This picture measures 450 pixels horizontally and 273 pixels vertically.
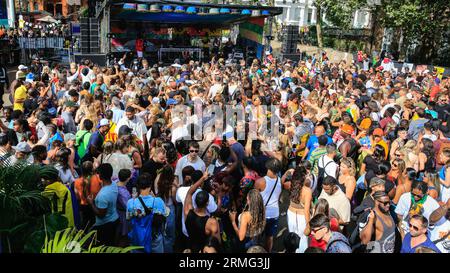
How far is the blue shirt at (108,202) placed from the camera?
13.9ft

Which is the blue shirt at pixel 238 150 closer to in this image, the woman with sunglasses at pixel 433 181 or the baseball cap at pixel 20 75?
the woman with sunglasses at pixel 433 181

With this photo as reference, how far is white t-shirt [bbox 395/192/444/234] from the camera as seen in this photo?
4348mm

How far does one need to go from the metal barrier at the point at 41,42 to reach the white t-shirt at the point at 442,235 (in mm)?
18561

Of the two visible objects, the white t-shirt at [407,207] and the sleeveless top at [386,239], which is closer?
the sleeveless top at [386,239]

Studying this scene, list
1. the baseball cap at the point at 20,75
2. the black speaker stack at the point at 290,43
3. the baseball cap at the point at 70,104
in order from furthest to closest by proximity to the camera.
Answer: the black speaker stack at the point at 290,43, the baseball cap at the point at 20,75, the baseball cap at the point at 70,104

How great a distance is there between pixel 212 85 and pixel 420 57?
19867 millimetres

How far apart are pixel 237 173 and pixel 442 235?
238 centimetres

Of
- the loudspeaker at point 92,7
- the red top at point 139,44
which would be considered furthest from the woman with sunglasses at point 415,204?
the red top at point 139,44

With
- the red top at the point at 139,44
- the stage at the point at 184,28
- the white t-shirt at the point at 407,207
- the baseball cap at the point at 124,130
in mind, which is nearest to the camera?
the white t-shirt at the point at 407,207

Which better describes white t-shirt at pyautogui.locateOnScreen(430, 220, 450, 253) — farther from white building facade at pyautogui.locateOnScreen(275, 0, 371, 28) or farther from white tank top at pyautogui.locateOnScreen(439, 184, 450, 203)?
white building facade at pyautogui.locateOnScreen(275, 0, 371, 28)

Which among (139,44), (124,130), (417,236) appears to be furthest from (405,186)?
(139,44)

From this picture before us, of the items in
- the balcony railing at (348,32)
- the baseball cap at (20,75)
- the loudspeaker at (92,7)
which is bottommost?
the baseball cap at (20,75)

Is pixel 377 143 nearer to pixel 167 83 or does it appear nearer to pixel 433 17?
pixel 167 83
